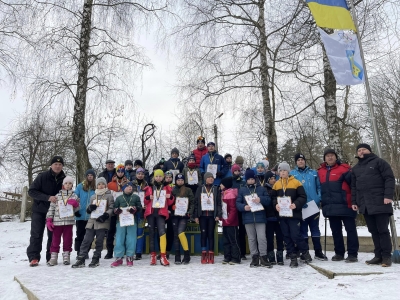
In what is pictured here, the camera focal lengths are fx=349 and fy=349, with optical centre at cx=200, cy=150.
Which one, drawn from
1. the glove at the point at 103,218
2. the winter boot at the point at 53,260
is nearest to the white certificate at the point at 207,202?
the glove at the point at 103,218

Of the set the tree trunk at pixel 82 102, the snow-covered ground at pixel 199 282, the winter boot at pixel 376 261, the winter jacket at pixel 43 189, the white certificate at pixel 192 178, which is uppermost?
the tree trunk at pixel 82 102

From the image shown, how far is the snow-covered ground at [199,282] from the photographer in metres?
4.43

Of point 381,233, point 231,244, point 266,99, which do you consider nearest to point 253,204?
point 231,244

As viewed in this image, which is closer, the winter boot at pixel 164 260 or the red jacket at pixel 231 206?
the winter boot at pixel 164 260

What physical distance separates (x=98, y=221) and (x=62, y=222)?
28.5 inches

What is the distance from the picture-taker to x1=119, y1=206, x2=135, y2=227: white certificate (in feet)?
22.3

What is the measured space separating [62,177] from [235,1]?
29.0ft

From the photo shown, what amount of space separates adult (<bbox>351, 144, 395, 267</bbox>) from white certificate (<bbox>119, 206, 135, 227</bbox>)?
13.6 feet

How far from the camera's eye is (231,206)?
22.7 feet

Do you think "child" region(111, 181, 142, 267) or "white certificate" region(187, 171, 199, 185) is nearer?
"child" region(111, 181, 142, 267)

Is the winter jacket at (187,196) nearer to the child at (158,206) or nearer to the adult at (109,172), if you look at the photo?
the child at (158,206)

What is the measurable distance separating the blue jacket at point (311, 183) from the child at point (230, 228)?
53.7 inches

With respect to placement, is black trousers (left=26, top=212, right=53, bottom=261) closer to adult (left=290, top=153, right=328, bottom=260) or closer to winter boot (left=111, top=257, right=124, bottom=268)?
winter boot (left=111, top=257, right=124, bottom=268)

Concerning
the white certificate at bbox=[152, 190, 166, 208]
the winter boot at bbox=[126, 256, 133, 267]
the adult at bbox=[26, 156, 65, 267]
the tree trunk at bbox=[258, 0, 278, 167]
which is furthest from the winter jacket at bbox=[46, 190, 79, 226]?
the tree trunk at bbox=[258, 0, 278, 167]
